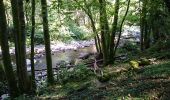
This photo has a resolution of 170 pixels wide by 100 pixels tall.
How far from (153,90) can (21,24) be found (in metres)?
5.81

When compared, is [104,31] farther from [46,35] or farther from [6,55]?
[6,55]

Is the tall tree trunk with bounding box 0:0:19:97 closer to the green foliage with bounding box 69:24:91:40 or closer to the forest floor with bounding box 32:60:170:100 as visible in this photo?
the forest floor with bounding box 32:60:170:100

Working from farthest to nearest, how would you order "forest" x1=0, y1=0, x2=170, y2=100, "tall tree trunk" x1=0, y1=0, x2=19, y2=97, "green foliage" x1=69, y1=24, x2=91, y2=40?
"green foliage" x1=69, y1=24, x2=91, y2=40 < "tall tree trunk" x1=0, y1=0, x2=19, y2=97 < "forest" x1=0, y1=0, x2=170, y2=100

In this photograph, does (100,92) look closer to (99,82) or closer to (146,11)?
(99,82)

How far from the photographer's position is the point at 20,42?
1171 cm

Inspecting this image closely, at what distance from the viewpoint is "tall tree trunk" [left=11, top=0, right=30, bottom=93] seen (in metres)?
11.3

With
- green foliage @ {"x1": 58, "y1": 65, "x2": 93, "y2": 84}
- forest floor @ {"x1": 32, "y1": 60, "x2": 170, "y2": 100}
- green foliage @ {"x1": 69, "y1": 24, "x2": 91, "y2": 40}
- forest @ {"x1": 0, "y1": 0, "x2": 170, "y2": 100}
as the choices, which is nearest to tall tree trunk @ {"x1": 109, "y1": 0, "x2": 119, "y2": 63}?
forest @ {"x1": 0, "y1": 0, "x2": 170, "y2": 100}

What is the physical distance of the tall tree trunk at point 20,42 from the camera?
11332 mm

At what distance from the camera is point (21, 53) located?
1184 centimetres

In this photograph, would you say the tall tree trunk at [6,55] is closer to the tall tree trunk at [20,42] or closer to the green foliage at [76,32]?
the tall tree trunk at [20,42]

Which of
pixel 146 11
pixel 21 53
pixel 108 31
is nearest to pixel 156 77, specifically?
pixel 21 53

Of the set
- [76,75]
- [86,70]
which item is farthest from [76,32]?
[76,75]

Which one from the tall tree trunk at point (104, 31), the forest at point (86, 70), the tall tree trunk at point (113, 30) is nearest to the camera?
the forest at point (86, 70)

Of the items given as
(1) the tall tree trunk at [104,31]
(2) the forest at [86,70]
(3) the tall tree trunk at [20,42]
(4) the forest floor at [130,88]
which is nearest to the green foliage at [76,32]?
(2) the forest at [86,70]
